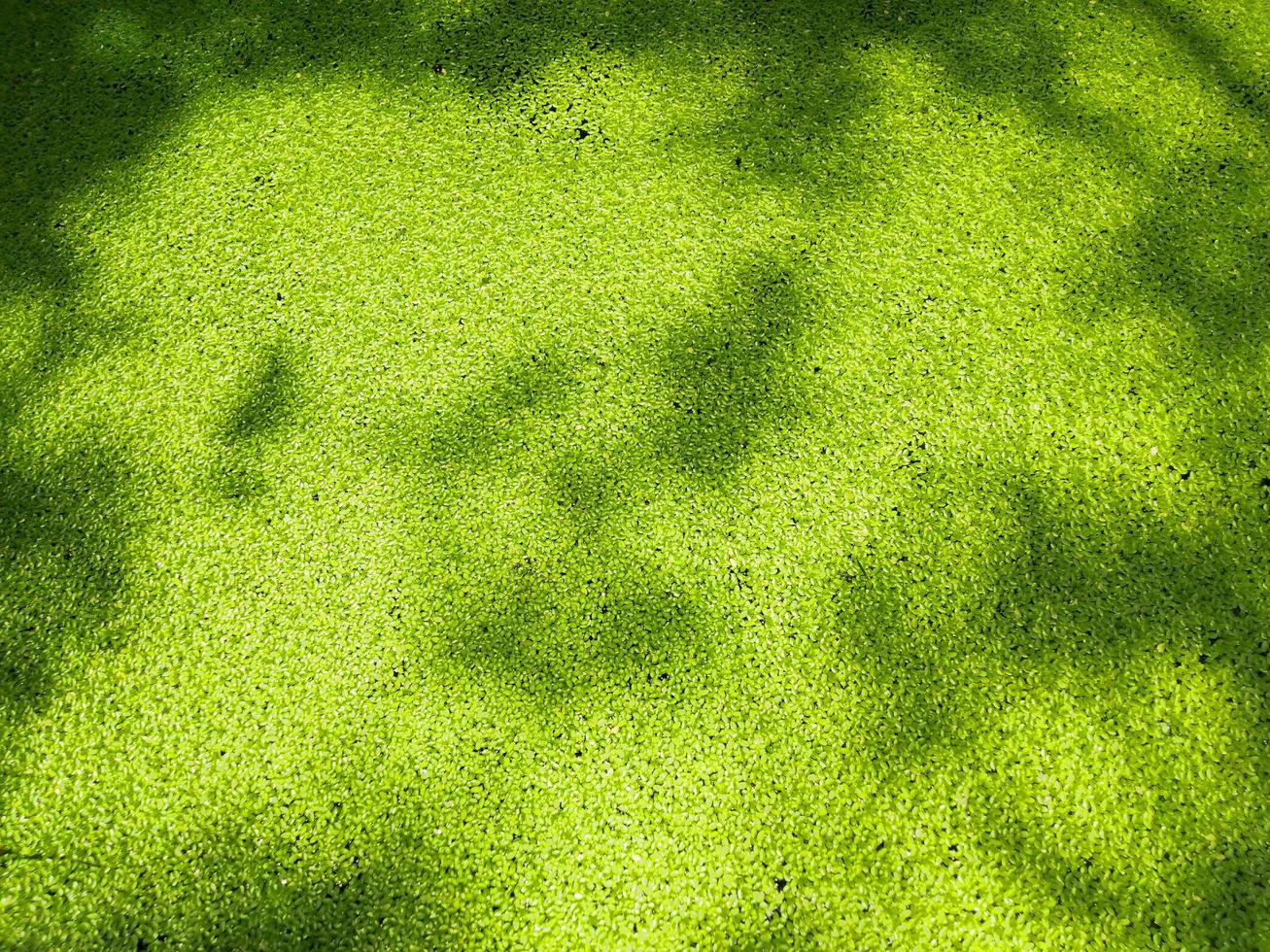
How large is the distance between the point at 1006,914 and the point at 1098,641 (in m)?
0.45

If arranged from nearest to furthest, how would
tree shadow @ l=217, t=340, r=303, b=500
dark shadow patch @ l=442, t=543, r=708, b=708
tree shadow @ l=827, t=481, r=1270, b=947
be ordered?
tree shadow @ l=827, t=481, r=1270, b=947, dark shadow patch @ l=442, t=543, r=708, b=708, tree shadow @ l=217, t=340, r=303, b=500

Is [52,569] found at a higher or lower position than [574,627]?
lower

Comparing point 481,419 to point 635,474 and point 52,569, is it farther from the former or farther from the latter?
point 52,569

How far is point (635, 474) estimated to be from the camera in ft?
4.50

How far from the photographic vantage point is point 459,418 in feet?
4.66

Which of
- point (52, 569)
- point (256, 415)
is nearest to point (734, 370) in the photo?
point (256, 415)

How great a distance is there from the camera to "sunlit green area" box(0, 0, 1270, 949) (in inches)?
44.7

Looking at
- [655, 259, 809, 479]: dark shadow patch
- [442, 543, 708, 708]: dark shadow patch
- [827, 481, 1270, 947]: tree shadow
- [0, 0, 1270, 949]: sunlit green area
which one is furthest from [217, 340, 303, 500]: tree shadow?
[827, 481, 1270, 947]: tree shadow

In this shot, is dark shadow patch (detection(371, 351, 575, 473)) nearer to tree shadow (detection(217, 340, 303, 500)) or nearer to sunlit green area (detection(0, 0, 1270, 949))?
sunlit green area (detection(0, 0, 1270, 949))

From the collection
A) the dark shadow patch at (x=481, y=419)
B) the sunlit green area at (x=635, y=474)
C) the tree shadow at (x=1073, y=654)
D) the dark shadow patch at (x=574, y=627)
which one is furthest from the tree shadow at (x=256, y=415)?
the tree shadow at (x=1073, y=654)

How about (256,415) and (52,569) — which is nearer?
(52,569)

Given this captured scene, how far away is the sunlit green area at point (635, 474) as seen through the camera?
114 centimetres

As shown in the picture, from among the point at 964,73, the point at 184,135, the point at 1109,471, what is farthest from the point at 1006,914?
the point at 184,135

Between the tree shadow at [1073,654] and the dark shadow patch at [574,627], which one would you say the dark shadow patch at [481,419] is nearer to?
the dark shadow patch at [574,627]
